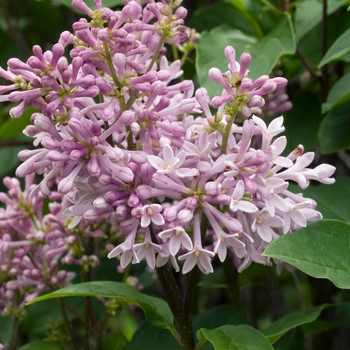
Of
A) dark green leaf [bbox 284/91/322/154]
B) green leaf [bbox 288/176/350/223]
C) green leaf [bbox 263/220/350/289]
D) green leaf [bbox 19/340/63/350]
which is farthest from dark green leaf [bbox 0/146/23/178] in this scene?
green leaf [bbox 263/220/350/289]

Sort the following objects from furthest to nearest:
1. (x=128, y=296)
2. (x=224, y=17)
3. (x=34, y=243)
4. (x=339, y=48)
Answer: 1. (x=224, y=17)
2. (x=34, y=243)
3. (x=339, y=48)
4. (x=128, y=296)

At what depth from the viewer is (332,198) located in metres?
1.37

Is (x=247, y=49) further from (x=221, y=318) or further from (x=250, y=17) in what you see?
(x=221, y=318)

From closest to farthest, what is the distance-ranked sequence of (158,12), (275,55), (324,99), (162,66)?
(158,12), (162,66), (275,55), (324,99)

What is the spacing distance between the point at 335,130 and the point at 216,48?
374 millimetres

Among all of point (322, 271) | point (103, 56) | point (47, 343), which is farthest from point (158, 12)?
point (47, 343)

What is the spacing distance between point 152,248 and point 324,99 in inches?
34.0

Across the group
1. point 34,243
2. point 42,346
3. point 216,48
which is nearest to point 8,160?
point 34,243

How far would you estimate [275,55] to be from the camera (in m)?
1.36

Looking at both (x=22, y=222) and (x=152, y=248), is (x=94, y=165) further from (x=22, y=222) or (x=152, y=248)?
(x=22, y=222)

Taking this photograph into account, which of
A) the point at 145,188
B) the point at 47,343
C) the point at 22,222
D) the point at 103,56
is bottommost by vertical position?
the point at 47,343

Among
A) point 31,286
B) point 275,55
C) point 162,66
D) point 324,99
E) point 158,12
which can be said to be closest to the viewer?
point 158,12

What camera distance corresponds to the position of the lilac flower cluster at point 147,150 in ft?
3.07

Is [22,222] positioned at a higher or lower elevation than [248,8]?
lower
